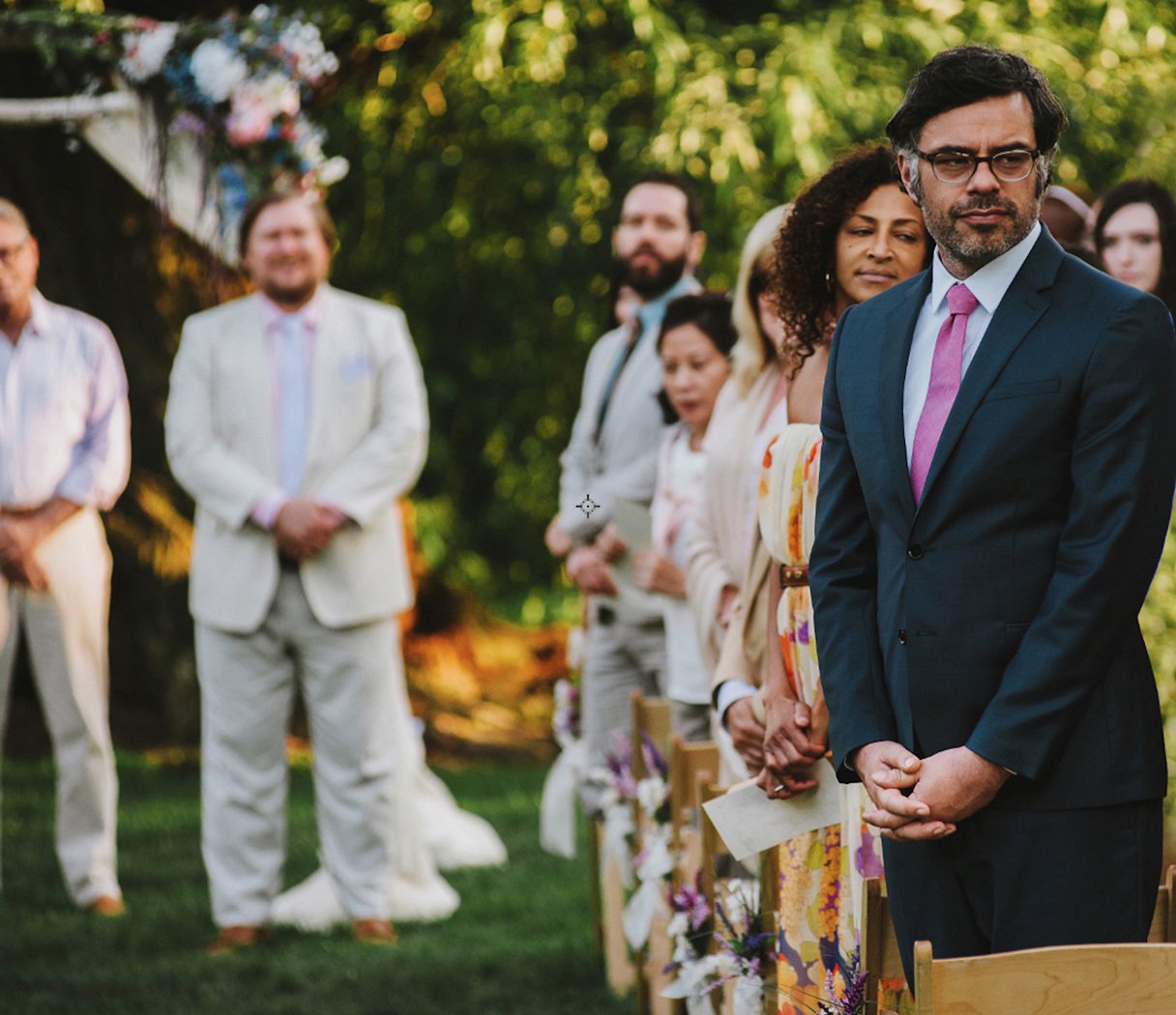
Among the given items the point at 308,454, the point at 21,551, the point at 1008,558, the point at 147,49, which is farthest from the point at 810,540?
the point at 147,49

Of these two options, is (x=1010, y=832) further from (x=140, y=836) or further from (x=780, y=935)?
(x=140, y=836)

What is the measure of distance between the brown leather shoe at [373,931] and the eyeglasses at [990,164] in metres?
3.82

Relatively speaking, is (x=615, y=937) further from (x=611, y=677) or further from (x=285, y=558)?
(x=285, y=558)

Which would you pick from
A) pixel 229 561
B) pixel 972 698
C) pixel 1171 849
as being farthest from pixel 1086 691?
pixel 1171 849

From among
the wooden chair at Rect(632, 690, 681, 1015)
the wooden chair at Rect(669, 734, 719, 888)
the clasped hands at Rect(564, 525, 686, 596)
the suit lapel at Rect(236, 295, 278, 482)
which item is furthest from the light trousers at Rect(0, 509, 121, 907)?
the wooden chair at Rect(669, 734, 719, 888)

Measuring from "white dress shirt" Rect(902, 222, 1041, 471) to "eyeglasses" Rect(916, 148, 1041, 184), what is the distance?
90 millimetres

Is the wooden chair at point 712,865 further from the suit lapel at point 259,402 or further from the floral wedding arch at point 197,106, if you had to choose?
the floral wedding arch at point 197,106

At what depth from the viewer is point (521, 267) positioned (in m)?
8.72

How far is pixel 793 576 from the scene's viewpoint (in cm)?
271

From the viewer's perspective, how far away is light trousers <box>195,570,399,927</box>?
16.8 ft

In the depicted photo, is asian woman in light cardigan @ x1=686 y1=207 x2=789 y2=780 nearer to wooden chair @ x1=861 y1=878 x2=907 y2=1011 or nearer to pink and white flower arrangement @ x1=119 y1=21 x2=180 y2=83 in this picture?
wooden chair @ x1=861 y1=878 x2=907 y2=1011

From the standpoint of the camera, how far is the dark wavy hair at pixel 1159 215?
13.9ft

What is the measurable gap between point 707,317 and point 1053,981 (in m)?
2.66

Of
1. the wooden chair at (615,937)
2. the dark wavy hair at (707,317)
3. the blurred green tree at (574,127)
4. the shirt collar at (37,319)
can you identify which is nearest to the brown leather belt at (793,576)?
the dark wavy hair at (707,317)
